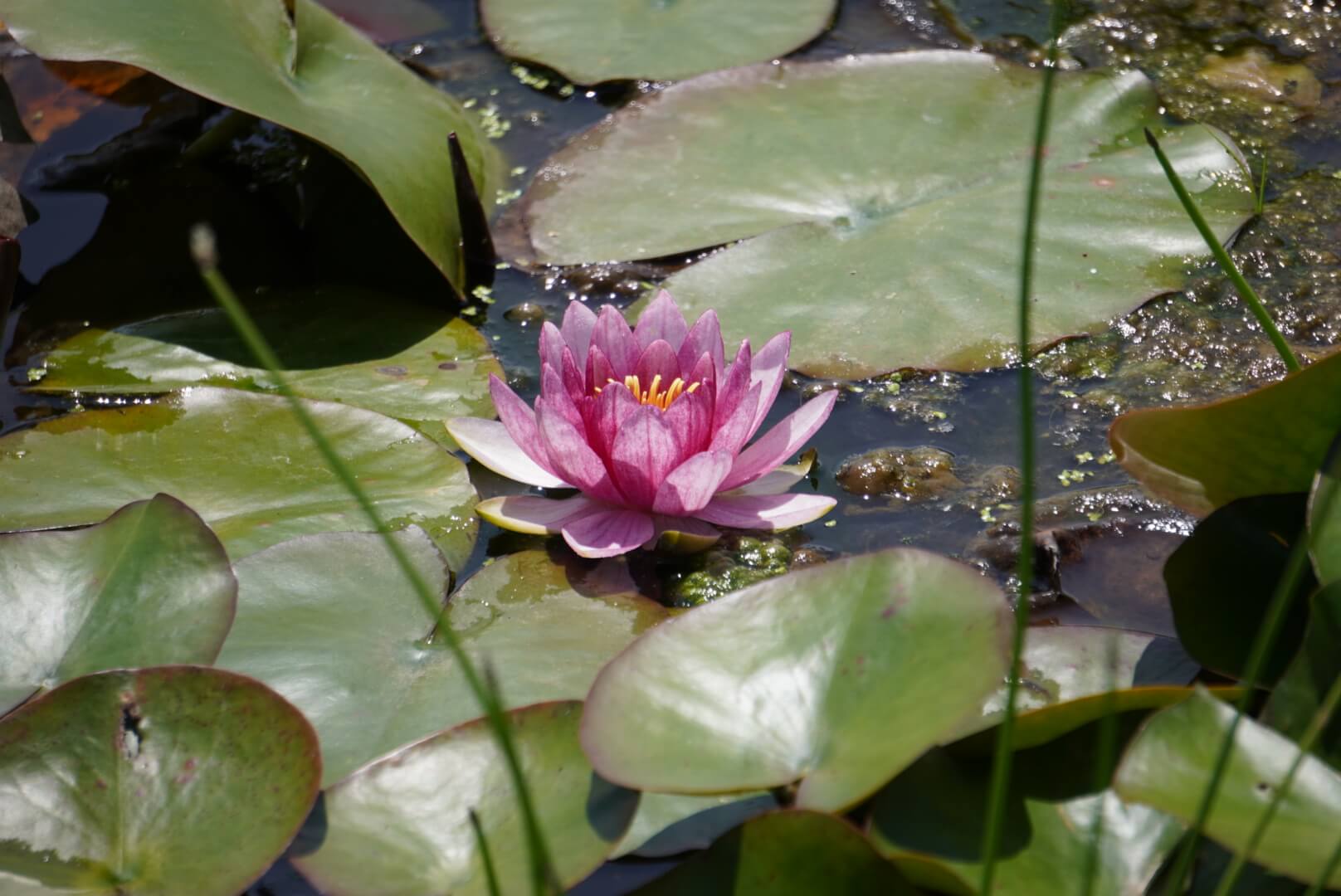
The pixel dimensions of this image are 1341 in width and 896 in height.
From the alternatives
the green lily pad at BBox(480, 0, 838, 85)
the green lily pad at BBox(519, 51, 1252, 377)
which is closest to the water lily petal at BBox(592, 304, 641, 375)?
the green lily pad at BBox(519, 51, 1252, 377)

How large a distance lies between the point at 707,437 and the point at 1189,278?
951mm

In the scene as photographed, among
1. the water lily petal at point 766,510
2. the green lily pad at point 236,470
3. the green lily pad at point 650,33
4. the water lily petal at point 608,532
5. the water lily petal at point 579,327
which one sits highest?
the green lily pad at point 650,33

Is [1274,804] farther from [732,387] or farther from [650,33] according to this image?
[650,33]

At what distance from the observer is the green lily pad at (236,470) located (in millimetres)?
1537

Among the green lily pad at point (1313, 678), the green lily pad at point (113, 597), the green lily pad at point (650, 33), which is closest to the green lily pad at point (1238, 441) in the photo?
the green lily pad at point (1313, 678)

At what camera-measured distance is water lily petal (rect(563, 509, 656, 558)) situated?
146 cm

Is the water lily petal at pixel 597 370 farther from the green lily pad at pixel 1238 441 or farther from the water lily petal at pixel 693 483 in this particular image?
the green lily pad at pixel 1238 441

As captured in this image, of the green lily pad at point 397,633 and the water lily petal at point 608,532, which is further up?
the water lily petal at point 608,532

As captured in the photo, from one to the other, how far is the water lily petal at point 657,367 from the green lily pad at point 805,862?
0.71 meters

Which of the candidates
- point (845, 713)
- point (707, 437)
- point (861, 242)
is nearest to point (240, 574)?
point (707, 437)

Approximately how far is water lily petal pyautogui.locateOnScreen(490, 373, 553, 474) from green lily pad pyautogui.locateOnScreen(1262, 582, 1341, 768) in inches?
34.4

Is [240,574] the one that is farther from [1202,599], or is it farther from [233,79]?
[1202,599]

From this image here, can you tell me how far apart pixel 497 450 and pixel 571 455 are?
0.19 metres

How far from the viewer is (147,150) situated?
7.68 feet
